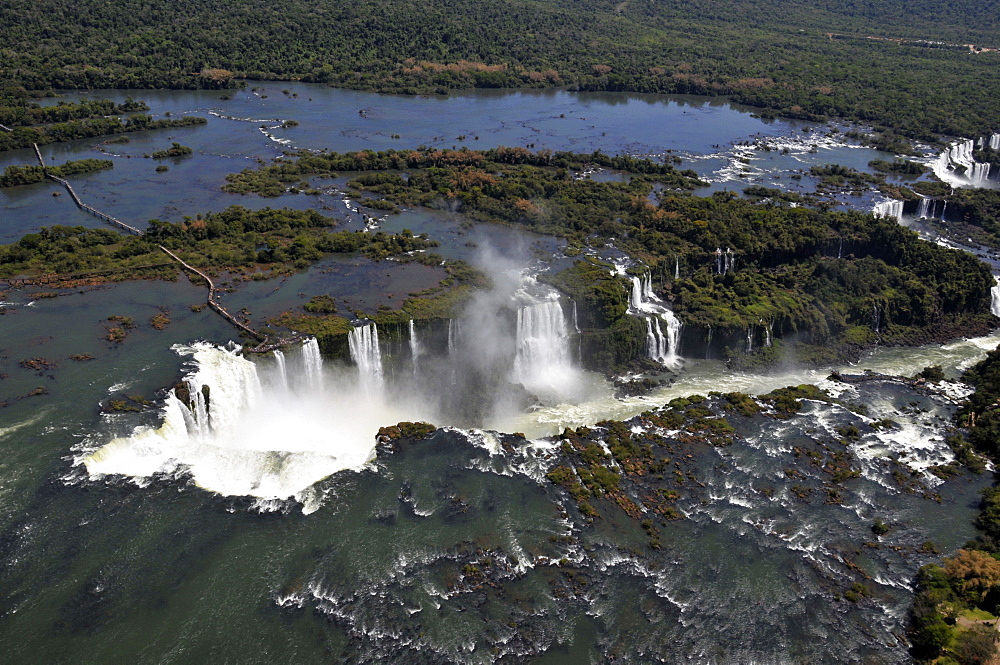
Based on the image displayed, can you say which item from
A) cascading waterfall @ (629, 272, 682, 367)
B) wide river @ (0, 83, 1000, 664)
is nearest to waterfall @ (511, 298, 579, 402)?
wide river @ (0, 83, 1000, 664)

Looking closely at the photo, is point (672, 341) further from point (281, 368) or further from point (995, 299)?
point (995, 299)

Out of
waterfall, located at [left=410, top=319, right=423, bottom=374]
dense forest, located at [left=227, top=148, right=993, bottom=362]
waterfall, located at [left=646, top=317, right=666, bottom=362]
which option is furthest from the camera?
dense forest, located at [left=227, top=148, right=993, bottom=362]

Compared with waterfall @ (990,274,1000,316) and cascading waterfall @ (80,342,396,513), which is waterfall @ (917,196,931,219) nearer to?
waterfall @ (990,274,1000,316)

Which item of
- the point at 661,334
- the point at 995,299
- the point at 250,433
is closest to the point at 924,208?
the point at 995,299

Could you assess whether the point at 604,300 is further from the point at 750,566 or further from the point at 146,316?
the point at 146,316

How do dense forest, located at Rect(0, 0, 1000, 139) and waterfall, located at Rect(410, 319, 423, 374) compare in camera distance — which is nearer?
waterfall, located at Rect(410, 319, 423, 374)

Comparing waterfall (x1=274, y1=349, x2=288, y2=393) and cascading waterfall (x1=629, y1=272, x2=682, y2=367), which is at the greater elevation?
waterfall (x1=274, y1=349, x2=288, y2=393)

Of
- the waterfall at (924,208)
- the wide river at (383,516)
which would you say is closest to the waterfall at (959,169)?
the waterfall at (924,208)

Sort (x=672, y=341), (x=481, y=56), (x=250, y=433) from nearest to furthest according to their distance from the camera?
1. (x=250, y=433)
2. (x=672, y=341)
3. (x=481, y=56)
